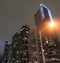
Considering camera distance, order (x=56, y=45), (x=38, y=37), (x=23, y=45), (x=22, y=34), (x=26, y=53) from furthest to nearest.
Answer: (x=56, y=45)
(x=22, y=34)
(x=23, y=45)
(x=26, y=53)
(x=38, y=37)

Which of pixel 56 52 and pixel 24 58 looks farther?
pixel 56 52

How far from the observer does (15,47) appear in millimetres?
15891

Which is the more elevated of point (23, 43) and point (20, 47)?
point (23, 43)

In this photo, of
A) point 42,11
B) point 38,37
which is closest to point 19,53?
point 42,11

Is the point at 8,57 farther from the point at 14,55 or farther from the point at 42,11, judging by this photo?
the point at 42,11

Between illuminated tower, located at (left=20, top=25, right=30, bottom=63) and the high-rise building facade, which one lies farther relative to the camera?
illuminated tower, located at (left=20, top=25, right=30, bottom=63)

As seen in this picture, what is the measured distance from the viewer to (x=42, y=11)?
17750mm

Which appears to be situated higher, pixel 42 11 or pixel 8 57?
pixel 42 11

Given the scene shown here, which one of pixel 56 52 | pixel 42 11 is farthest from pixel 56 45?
pixel 42 11

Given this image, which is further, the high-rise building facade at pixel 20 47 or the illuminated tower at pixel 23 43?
the illuminated tower at pixel 23 43

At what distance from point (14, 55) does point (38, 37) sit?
7.44 metres

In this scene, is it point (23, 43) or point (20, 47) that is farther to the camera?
point (23, 43)

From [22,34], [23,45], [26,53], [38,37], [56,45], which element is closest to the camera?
[38,37]

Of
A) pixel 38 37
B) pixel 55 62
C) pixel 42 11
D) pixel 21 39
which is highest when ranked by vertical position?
pixel 42 11
